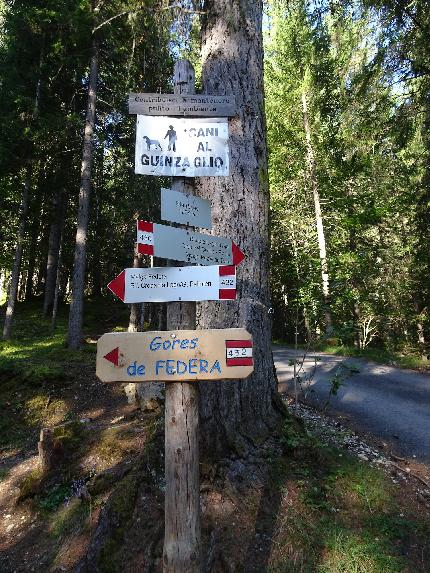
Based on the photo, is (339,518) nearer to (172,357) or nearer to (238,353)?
(238,353)

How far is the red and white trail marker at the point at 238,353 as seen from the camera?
258 cm

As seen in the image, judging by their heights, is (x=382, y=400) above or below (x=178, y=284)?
below

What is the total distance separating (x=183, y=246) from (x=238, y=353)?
0.77 meters

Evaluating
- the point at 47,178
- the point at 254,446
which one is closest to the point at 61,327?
the point at 47,178

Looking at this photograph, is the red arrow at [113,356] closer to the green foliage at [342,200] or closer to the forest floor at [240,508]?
the forest floor at [240,508]

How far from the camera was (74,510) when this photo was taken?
14.9 ft

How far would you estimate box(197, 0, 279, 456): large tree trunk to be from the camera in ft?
13.2

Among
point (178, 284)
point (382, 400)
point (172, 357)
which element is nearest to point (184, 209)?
point (178, 284)

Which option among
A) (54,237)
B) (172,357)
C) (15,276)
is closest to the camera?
(172,357)

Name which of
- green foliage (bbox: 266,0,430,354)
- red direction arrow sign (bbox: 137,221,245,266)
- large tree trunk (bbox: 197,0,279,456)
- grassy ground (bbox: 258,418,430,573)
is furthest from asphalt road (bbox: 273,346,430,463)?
green foliage (bbox: 266,0,430,354)

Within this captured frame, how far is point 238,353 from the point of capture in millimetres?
2592

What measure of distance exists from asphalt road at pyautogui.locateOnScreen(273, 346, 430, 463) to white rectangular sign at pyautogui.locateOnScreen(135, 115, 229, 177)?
10.8 feet

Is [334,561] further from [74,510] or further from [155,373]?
[74,510]

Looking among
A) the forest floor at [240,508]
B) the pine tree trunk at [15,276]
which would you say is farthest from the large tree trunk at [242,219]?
the pine tree trunk at [15,276]
